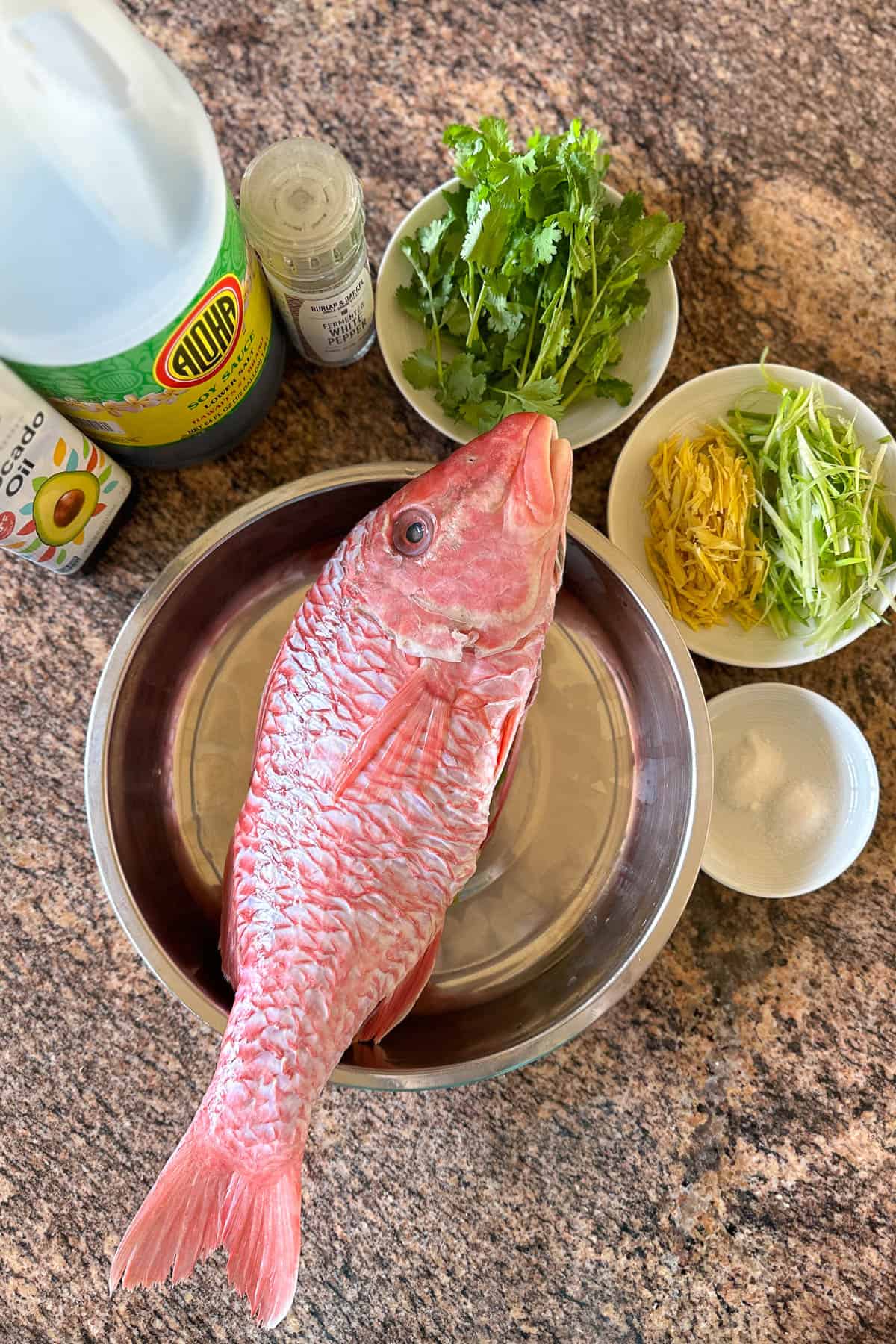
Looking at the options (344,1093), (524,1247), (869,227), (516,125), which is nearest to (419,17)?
(516,125)

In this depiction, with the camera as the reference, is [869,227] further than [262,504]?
Yes

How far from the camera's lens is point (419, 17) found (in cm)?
109

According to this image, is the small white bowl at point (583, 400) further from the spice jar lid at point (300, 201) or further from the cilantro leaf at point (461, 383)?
the spice jar lid at point (300, 201)

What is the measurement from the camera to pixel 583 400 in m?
1.00

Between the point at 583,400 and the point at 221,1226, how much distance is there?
882 mm

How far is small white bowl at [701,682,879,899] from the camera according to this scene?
100 centimetres

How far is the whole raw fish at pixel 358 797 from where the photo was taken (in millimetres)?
758

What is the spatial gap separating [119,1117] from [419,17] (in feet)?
4.31

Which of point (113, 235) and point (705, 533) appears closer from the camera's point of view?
point (113, 235)

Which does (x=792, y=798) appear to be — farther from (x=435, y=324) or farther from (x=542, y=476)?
(x=435, y=324)

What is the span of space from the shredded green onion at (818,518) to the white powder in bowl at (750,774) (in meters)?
0.13

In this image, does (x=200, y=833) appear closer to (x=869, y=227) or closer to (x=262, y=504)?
(x=262, y=504)

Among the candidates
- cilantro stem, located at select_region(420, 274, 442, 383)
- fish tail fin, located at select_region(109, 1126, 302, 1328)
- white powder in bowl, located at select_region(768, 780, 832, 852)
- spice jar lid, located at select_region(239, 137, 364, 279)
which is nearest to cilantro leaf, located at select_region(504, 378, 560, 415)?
cilantro stem, located at select_region(420, 274, 442, 383)

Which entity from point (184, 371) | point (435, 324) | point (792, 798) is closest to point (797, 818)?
point (792, 798)
